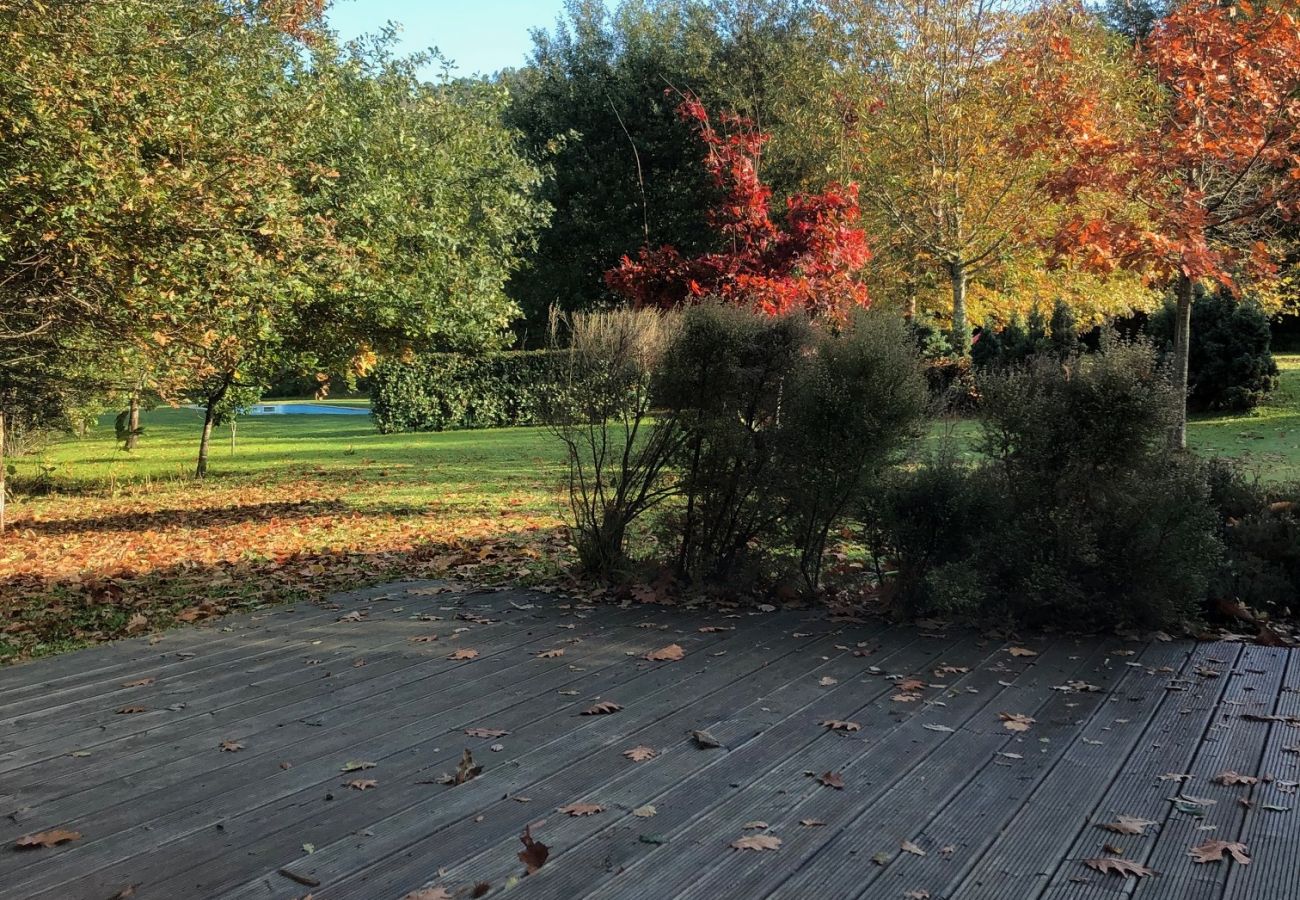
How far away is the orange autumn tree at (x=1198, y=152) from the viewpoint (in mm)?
9242

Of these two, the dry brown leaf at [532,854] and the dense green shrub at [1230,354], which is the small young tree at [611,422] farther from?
the dense green shrub at [1230,354]

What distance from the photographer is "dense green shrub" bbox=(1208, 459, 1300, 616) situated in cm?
605

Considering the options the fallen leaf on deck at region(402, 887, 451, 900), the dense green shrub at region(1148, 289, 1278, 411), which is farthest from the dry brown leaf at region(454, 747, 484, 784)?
the dense green shrub at region(1148, 289, 1278, 411)

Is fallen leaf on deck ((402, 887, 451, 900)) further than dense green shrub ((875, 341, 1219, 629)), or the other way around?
dense green shrub ((875, 341, 1219, 629))

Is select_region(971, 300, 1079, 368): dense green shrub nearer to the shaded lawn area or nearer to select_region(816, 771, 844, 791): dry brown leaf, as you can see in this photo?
the shaded lawn area

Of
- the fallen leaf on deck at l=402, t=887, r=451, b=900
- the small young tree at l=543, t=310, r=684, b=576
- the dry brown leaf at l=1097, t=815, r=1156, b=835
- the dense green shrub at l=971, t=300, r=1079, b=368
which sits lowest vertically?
the fallen leaf on deck at l=402, t=887, r=451, b=900

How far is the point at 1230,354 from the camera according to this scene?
55.6ft

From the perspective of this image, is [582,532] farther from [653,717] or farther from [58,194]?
[58,194]

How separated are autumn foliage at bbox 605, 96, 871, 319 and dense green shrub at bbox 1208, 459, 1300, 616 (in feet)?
13.6

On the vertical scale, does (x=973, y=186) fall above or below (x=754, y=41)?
below

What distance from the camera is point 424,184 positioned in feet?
44.9

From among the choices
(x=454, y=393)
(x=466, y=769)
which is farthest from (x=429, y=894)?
(x=454, y=393)

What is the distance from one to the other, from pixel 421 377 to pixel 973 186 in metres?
12.8

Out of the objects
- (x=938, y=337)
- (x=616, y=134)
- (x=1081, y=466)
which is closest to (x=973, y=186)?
(x=938, y=337)
